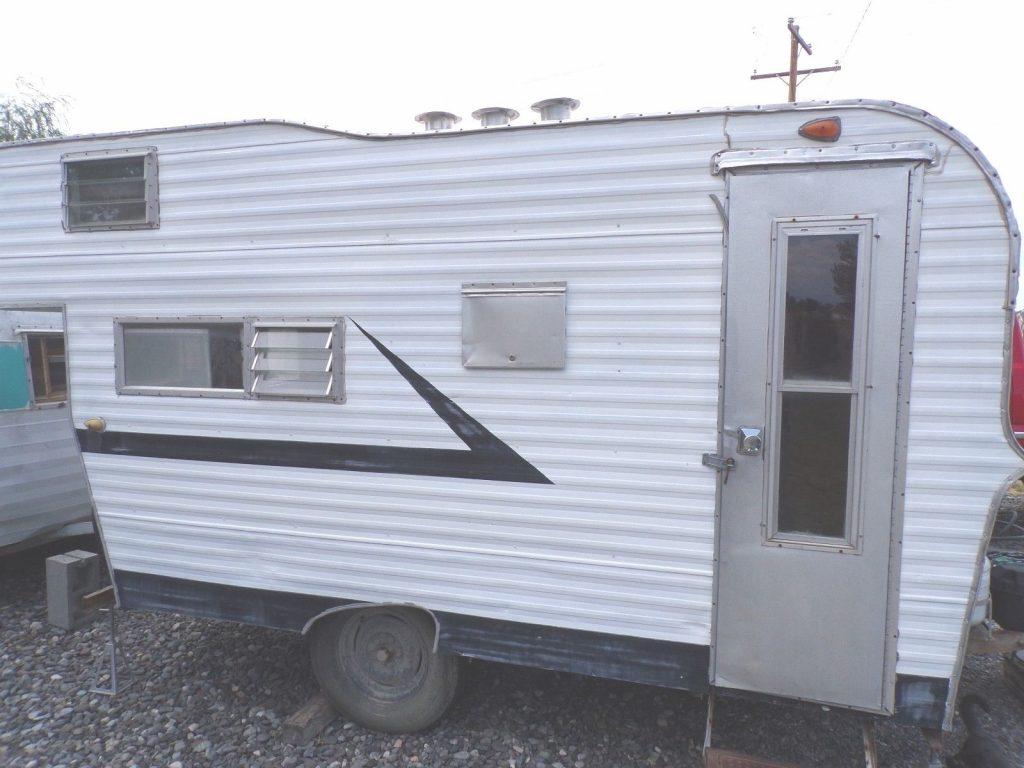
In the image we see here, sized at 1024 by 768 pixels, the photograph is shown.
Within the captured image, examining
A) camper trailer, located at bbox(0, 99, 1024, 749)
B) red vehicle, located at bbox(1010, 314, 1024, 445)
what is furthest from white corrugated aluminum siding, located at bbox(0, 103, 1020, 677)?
red vehicle, located at bbox(1010, 314, 1024, 445)

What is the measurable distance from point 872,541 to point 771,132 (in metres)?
1.68

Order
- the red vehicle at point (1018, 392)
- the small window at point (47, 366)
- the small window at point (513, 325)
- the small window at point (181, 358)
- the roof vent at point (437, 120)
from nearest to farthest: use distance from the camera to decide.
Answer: the small window at point (513, 325) < the roof vent at point (437, 120) < the small window at point (181, 358) < the small window at point (47, 366) < the red vehicle at point (1018, 392)

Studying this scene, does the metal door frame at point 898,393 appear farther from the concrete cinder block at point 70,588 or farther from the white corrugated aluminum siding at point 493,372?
the concrete cinder block at point 70,588

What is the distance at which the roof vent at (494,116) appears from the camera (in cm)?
324

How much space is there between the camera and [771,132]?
282cm

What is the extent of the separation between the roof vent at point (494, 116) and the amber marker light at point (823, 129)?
126 centimetres

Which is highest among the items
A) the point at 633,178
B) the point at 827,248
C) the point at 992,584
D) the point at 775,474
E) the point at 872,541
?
the point at 633,178

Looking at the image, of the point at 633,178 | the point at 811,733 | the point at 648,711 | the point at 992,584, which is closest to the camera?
the point at 633,178

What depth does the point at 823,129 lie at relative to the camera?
273 cm

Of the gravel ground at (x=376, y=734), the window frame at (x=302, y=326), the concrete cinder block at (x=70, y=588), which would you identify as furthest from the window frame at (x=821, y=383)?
the concrete cinder block at (x=70, y=588)

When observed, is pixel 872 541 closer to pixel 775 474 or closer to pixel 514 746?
pixel 775 474

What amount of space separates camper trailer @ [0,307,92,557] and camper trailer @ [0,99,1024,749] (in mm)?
1658

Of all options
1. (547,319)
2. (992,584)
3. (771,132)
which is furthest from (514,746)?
(771,132)

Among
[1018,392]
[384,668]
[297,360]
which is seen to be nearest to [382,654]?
[384,668]
